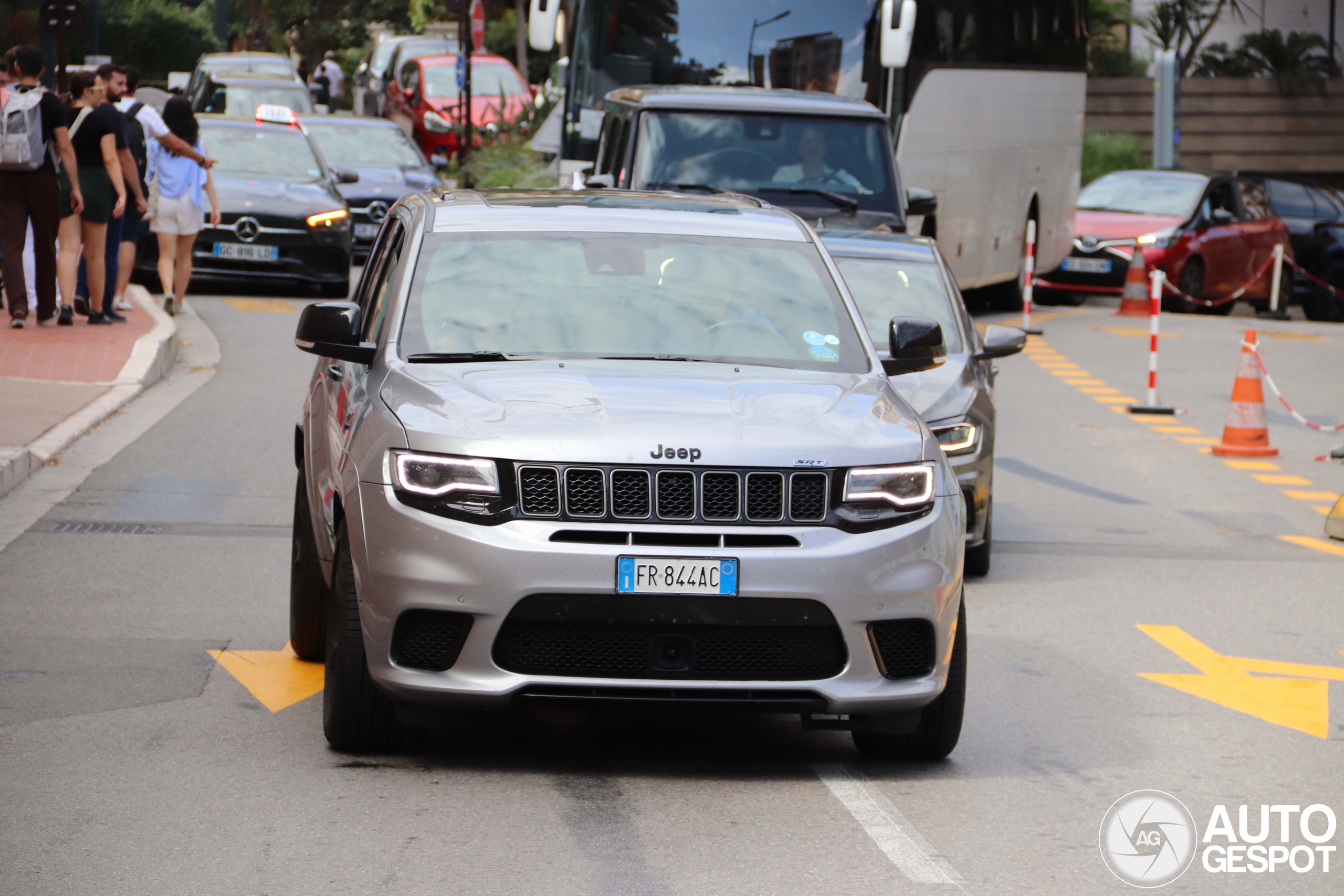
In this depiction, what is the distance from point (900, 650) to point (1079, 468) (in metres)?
8.15

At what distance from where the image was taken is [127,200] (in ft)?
57.5

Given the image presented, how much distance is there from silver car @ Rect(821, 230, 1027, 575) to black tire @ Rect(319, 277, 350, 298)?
34.1 feet

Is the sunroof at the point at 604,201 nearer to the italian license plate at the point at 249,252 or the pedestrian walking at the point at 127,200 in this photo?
the pedestrian walking at the point at 127,200

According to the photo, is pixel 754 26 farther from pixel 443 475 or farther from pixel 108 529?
pixel 443 475

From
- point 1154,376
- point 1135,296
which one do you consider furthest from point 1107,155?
point 1154,376

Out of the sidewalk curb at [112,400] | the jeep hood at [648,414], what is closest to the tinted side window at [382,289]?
the jeep hood at [648,414]

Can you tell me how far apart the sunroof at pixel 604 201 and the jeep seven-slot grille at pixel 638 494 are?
182 cm

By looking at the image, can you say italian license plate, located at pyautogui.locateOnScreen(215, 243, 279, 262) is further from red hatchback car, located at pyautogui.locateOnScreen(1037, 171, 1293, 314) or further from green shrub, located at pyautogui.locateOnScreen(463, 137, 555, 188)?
red hatchback car, located at pyautogui.locateOnScreen(1037, 171, 1293, 314)

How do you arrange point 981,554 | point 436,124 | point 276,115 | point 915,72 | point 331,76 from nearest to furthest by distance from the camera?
point 981,554, point 915,72, point 276,115, point 436,124, point 331,76

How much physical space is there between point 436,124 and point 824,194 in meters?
18.5

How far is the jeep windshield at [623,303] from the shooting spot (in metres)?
6.63

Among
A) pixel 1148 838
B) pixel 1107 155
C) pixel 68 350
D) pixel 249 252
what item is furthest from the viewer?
pixel 1107 155

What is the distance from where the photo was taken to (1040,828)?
5.70m

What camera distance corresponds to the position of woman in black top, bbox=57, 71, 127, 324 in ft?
52.6
